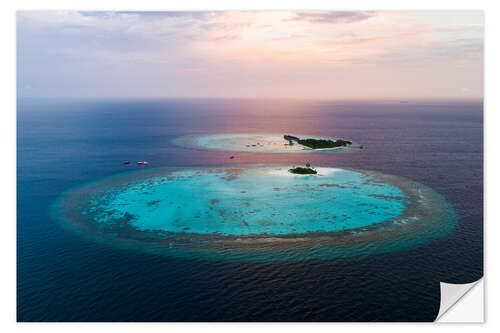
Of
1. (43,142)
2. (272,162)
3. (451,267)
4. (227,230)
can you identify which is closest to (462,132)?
(272,162)

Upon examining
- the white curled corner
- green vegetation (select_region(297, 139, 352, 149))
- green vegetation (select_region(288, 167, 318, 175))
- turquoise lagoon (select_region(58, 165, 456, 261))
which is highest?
green vegetation (select_region(297, 139, 352, 149))

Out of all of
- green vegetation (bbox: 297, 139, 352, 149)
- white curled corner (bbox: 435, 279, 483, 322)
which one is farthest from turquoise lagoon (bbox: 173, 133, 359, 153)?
white curled corner (bbox: 435, 279, 483, 322)

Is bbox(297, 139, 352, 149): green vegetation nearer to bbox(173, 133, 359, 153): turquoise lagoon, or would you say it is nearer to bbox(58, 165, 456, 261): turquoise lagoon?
bbox(173, 133, 359, 153): turquoise lagoon

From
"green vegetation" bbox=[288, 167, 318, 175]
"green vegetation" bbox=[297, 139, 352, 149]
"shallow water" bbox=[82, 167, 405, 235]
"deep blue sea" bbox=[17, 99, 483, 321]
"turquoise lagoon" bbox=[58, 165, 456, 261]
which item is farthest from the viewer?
"green vegetation" bbox=[297, 139, 352, 149]

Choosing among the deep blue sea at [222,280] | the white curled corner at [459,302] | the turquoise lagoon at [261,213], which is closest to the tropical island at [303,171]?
the turquoise lagoon at [261,213]

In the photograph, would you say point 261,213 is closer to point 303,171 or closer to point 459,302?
point 303,171

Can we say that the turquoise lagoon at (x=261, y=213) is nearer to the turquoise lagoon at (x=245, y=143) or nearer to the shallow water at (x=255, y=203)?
the shallow water at (x=255, y=203)
